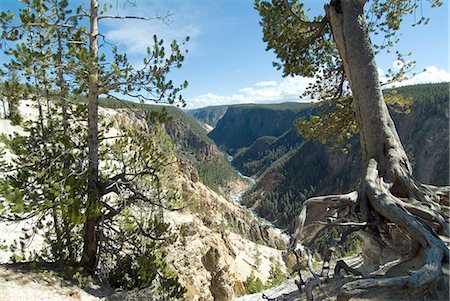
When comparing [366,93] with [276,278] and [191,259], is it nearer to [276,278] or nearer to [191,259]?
[276,278]

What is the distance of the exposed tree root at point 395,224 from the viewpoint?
10.5 feet

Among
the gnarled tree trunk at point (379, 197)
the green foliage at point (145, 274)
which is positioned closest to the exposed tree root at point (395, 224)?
the gnarled tree trunk at point (379, 197)

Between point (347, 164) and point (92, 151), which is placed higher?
point (92, 151)

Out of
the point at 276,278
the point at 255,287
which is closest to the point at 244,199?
the point at 255,287

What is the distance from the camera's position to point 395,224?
4625mm

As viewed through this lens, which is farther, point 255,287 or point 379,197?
point 255,287

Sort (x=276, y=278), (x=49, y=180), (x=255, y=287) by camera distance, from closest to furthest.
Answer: (x=49, y=180), (x=276, y=278), (x=255, y=287)

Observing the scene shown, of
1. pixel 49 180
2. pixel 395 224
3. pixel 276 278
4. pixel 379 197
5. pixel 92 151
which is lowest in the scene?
pixel 276 278

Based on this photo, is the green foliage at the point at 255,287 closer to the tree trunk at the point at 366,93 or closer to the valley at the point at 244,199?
the valley at the point at 244,199

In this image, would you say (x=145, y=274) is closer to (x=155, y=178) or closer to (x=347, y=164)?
(x=155, y=178)

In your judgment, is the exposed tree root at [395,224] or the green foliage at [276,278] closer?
the exposed tree root at [395,224]

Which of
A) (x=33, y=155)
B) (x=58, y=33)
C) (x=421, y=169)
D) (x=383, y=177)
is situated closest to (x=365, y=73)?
(x=383, y=177)

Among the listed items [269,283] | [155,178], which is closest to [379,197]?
[155,178]

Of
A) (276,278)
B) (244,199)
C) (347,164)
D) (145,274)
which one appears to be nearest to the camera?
(145,274)
